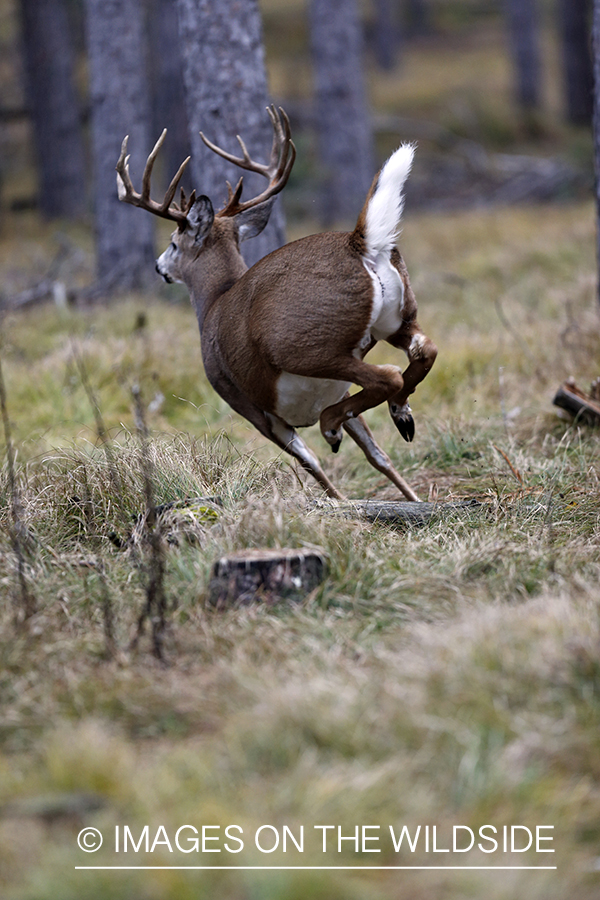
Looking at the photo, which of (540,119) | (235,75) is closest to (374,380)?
(235,75)

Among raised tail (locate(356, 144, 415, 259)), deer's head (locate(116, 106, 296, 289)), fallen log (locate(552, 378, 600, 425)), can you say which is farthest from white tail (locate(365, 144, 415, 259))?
fallen log (locate(552, 378, 600, 425))

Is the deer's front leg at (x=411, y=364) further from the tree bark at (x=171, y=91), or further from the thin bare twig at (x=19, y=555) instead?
the tree bark at (x=171, y=91)

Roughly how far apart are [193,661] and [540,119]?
62.0ft

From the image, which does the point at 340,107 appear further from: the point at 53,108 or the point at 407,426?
the point at 407,426

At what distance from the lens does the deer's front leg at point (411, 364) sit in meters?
3.95

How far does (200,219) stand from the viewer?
485 cm

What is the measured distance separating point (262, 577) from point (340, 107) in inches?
447

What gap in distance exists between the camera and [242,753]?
2336 millimetres

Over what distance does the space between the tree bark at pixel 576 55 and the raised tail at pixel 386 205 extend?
15241 millimetres

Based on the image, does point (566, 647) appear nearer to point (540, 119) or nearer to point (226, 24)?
point (226, 24)

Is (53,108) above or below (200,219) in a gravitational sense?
above

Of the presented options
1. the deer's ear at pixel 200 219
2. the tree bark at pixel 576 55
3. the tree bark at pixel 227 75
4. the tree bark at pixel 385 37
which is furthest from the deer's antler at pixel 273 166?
the tree bark at pixel 385 37

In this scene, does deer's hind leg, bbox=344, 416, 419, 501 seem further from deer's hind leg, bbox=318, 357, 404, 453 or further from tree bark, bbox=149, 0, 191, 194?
tree bark, bbox=149, 0, 191, 194

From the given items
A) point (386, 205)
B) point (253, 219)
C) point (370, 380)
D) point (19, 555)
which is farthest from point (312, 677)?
point (253, 219)
